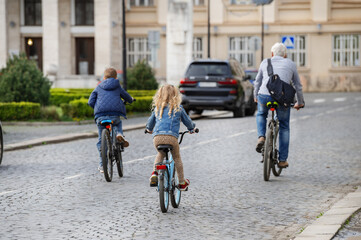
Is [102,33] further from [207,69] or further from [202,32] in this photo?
[207,69]

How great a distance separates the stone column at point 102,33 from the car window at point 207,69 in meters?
27.0

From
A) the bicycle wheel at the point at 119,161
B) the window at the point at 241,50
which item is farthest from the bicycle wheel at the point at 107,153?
the window at the point at 241,50

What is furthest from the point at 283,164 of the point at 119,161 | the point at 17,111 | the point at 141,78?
the point at 141,78

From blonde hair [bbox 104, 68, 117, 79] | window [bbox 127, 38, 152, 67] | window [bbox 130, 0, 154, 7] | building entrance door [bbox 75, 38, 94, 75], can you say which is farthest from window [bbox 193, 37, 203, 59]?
blonde hair [bbox 104, 68, 117, 79]

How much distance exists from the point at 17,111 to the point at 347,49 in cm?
3905

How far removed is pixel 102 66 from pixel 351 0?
18.0m

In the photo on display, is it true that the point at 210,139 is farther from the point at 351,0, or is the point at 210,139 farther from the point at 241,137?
the point at 351,0

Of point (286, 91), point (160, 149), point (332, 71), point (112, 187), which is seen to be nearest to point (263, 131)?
point (286, 91)

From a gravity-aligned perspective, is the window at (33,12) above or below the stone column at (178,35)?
above

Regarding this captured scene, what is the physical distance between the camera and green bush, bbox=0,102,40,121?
952 inches

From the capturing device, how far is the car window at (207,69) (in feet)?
88.8

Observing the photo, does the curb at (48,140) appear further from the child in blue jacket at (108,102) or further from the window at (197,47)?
the window at (197,47)

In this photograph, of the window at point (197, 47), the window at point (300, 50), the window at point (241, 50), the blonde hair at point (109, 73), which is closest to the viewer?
the blonde hair at point (109, 73)

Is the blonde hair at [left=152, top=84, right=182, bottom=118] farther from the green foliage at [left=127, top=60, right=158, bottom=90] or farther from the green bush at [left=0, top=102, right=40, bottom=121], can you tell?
the green foliage at [left=127, top=60, right=158, bottom=90]
